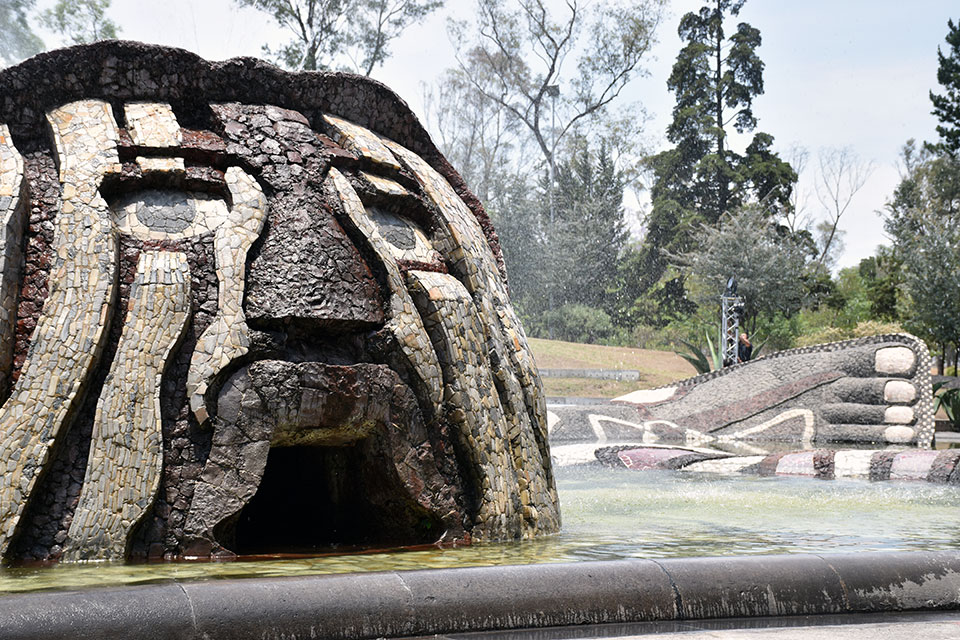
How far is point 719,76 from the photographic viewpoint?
41.3 m

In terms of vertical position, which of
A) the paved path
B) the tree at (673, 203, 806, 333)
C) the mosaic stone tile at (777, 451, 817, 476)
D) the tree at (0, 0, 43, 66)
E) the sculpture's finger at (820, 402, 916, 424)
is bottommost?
the mosaic stone tile at (777, 451, 817, 476)

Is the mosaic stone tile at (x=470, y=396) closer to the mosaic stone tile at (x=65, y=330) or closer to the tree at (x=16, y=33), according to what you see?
the mosaic stone tile at (x=65, y=330)

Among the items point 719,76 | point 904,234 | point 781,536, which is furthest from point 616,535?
point 719,76

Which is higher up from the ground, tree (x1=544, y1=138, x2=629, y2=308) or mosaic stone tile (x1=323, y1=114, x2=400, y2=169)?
tree (x1=544, y1=138, x2=629, y2=308)

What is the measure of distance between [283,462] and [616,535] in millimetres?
1605

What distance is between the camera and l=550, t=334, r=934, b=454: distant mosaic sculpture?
12.8m

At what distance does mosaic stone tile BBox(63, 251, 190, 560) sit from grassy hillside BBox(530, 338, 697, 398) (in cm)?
2274

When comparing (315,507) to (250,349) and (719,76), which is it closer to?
(250,349)

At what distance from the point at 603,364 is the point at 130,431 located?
29899 millimetres

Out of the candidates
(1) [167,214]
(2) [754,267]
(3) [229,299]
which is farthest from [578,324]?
(3) [229,299]

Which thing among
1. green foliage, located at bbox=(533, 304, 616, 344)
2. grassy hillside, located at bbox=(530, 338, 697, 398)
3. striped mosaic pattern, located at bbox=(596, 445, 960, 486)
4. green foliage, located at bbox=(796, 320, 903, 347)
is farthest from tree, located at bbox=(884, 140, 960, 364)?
striped mosaic pattern, located at bbox=(596, 445, 960, 486)

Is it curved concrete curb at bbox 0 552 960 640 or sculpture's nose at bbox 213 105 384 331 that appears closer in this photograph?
curved concrete curb at bbox 0 552 960 640

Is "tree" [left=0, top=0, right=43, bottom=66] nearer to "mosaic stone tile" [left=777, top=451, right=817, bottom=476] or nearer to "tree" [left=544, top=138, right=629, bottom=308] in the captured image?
"tree" [left=544, top=138, right=629, bottom=308]

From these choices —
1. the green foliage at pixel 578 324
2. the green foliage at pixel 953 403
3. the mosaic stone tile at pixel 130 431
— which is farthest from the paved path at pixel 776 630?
the green foliage at pixel 578 324
